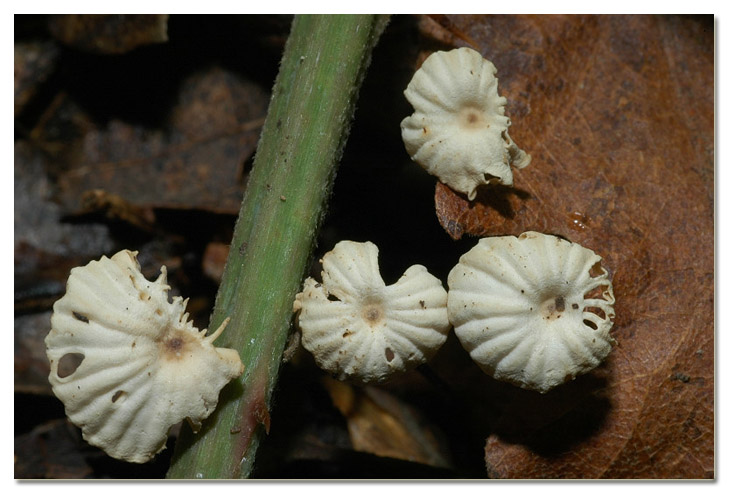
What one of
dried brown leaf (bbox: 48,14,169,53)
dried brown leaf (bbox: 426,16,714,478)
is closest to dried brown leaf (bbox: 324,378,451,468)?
dried brown leaf (bbox: 426,16,714,478)

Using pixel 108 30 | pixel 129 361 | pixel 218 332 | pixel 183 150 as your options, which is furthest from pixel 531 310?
pixel 108 30

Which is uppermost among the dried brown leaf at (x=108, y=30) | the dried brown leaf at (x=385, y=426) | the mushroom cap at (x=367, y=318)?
the dried brown leaf at (x=108, y=30)

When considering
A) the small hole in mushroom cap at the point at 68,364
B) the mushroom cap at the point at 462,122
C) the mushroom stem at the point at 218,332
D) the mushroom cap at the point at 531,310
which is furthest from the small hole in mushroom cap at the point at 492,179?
the small hole in mushroom cap at the point at 68,364

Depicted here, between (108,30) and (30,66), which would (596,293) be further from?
(30,66)

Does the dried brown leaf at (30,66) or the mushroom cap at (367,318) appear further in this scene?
the dried brown leaf at (30,66)

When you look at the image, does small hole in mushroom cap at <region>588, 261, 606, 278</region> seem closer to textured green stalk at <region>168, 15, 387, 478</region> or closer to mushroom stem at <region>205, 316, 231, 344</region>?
textured green stalk at <region>168, 15, 387, 478</region>

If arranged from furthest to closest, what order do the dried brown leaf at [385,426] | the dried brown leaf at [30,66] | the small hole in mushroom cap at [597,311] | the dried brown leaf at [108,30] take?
1. the dried brown leaf at [30,66]
2. the dried brown leaf at [108,30]
3. the dried brown leaf at [385,426]
4. the small hole in mushroom cap at [597,311]

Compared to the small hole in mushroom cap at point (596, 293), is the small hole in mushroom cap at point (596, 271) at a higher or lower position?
higher

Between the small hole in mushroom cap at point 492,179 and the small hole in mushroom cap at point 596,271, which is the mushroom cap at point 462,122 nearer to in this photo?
the small hole in mushroom cap at point 492,179
